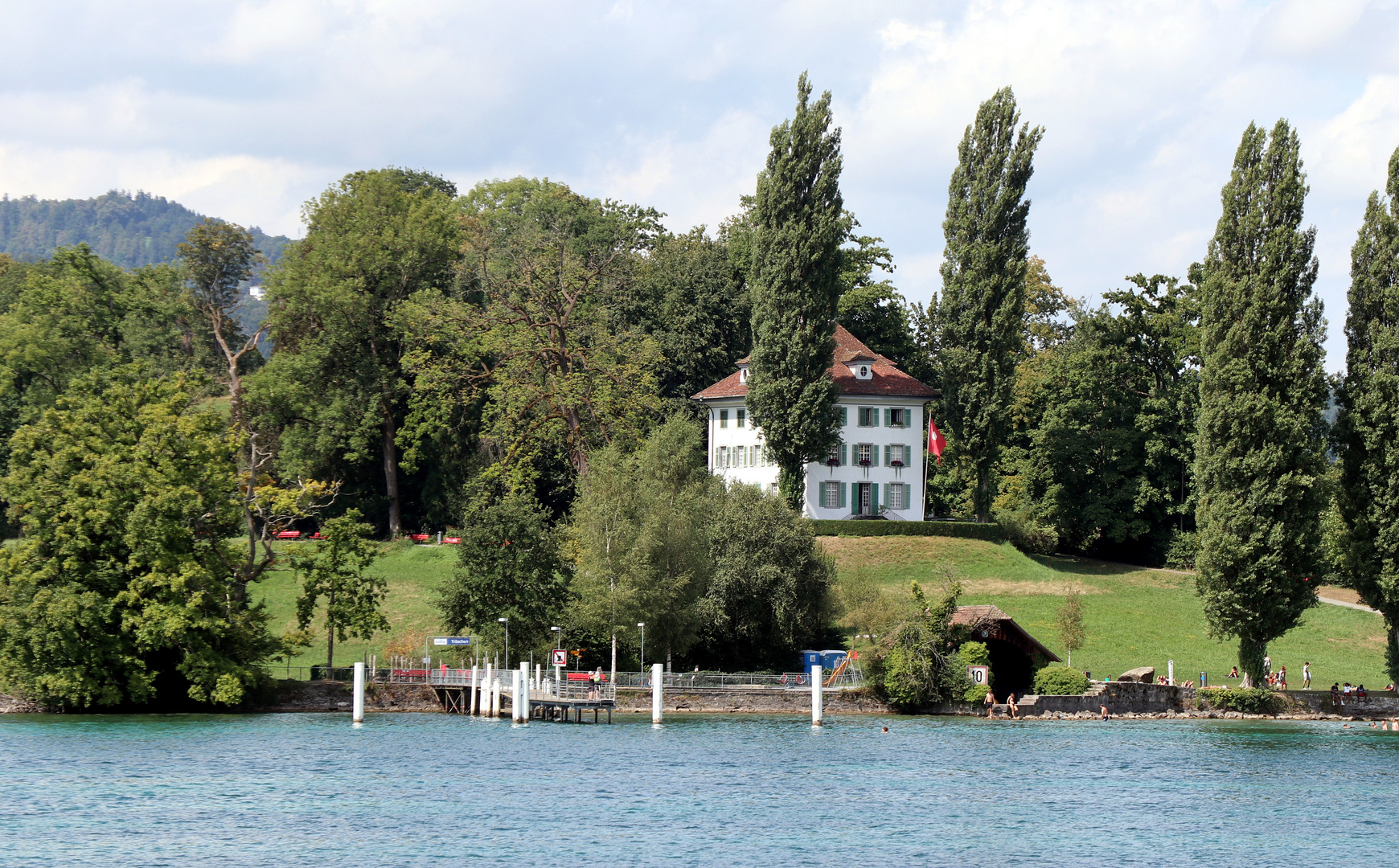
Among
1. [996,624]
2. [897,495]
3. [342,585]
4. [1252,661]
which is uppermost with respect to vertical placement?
[897,495]

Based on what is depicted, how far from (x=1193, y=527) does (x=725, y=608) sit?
109ft

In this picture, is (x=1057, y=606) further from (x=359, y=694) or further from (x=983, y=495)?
(x=359, y=694)

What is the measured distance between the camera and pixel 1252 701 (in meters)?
55.9

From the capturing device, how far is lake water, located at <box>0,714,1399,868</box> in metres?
32.1

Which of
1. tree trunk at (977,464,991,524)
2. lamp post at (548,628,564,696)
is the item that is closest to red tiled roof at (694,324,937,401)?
tree trunk at (977,464,991,524)

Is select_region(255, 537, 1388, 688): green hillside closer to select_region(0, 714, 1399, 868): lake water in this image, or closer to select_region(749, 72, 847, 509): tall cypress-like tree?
select_region(749, 72, 847, 509): tall cypress-like tree

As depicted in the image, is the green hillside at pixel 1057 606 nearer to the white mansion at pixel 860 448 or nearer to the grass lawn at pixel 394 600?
the grass lawn at pixel 394 600

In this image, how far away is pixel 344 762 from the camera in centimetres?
4291

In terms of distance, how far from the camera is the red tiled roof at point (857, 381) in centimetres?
8019

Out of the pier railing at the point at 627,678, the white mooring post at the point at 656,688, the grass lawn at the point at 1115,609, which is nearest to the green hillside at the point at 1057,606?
the grass lawn at the point at 1115,609

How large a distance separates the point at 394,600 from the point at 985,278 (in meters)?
33.3

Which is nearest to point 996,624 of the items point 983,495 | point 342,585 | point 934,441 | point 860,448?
point 983,495

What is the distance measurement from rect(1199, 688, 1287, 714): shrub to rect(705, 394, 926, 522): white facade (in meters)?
24.6

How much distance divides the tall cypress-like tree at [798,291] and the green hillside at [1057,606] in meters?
6.02
